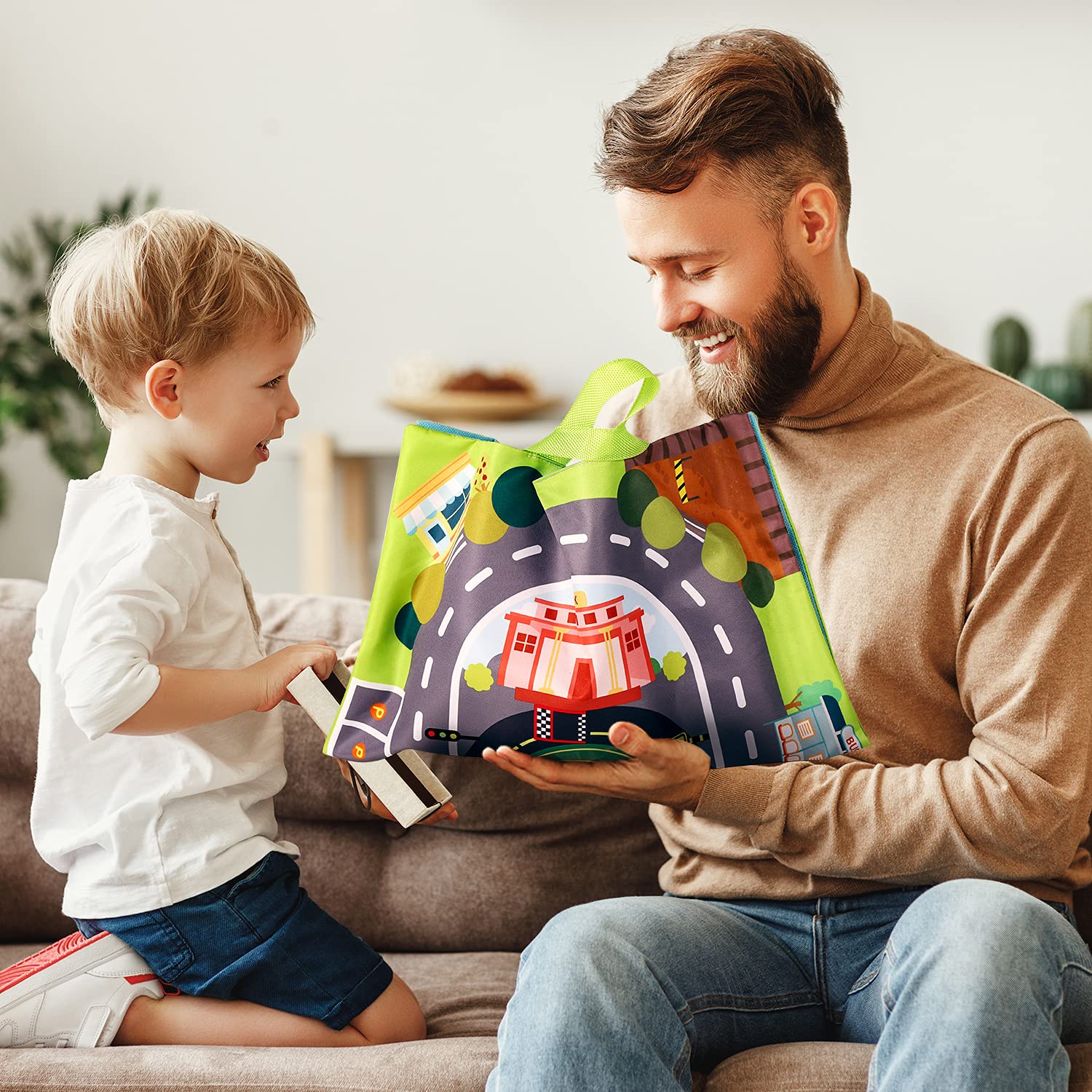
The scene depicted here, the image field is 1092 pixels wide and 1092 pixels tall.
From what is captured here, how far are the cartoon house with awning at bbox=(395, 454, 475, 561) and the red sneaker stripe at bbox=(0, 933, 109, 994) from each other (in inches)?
20.3

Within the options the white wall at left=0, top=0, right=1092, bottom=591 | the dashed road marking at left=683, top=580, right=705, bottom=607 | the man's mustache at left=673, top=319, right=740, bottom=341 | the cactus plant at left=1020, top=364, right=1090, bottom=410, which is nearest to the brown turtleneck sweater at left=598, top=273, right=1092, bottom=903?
the man's mustache at left=673, top=319, right=740, bottom=341

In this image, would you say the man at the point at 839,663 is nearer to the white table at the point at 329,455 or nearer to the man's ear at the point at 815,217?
the man's ear at the point at 815,217

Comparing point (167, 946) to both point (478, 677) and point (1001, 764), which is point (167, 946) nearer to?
point (478, 677)

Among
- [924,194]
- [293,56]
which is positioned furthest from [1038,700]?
[293,56]

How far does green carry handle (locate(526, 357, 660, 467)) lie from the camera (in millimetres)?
979

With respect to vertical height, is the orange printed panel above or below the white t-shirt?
above

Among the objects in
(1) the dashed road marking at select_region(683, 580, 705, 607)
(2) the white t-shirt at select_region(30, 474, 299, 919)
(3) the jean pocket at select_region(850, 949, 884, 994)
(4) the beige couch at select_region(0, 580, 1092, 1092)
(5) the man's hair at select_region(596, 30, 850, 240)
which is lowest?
(4) the beige couch at select_region(0, 580, 1092, 1092)

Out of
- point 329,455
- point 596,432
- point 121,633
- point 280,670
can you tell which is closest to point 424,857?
point 280,670

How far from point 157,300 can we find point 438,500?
0.36m

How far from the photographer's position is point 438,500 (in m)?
1.01

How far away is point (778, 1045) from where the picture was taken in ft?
3.49

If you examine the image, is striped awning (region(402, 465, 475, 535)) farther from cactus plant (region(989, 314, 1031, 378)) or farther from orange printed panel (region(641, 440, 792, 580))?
cactus plant (region(989, 314, 1031, 378))

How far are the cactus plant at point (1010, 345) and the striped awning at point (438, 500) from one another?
2423 millimetres

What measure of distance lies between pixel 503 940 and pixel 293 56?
2.78 metres
